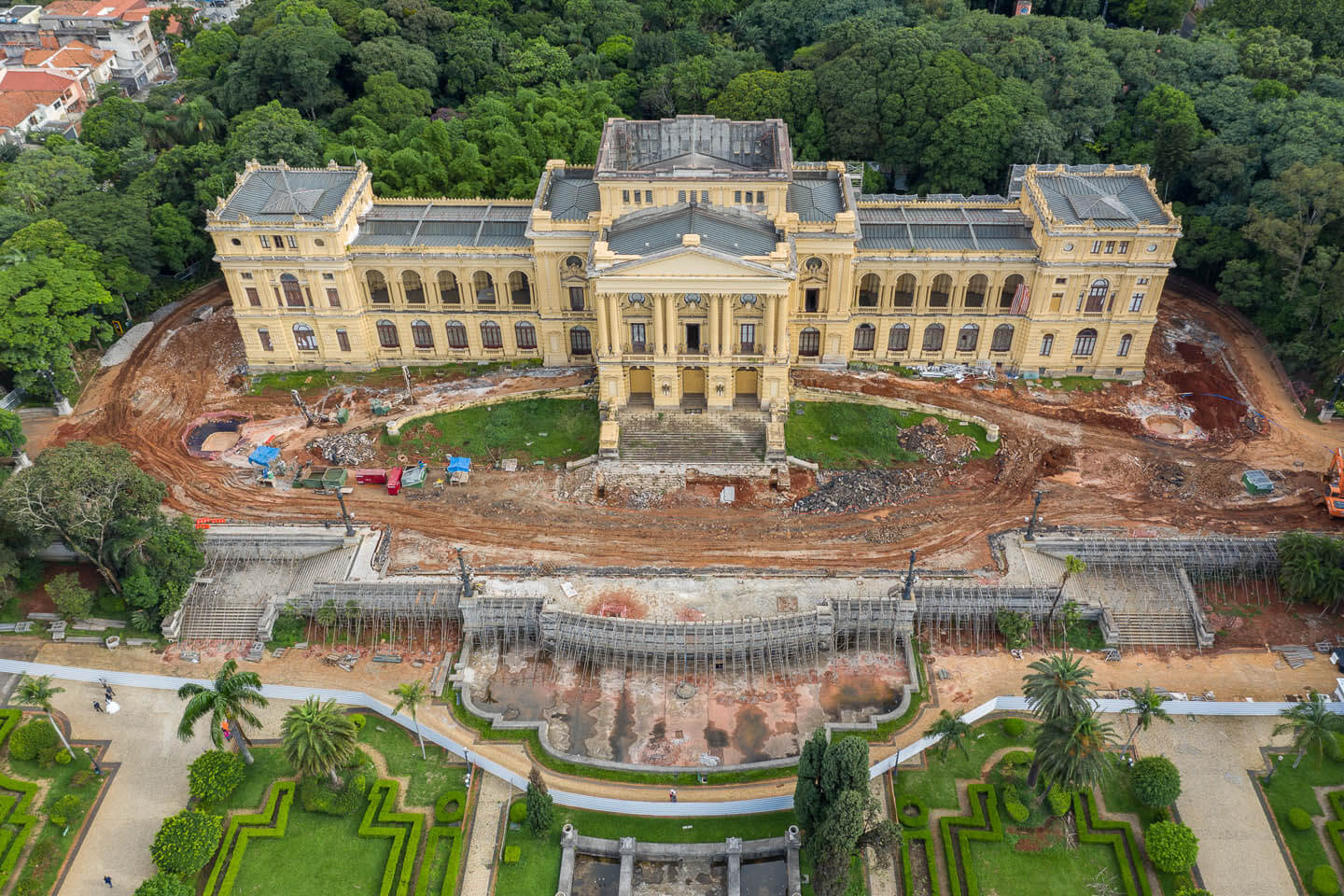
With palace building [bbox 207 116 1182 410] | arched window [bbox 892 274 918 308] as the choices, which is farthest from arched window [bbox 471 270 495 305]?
arched window [bbox 892 274 918 308]

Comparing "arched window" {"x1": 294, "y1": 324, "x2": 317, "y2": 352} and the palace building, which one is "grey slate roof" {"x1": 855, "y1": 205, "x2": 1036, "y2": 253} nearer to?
the palace building

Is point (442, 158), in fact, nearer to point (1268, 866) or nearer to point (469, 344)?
point (469, 344)

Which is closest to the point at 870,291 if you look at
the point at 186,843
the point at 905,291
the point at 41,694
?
the point at 905,291

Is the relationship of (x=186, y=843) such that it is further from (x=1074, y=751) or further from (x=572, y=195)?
(x=572, y=195)

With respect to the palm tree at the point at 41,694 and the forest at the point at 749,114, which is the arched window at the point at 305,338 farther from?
the palm tree at the point at 41,694

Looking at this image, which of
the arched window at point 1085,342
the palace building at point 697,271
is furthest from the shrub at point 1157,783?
the arched window at point 1085,342

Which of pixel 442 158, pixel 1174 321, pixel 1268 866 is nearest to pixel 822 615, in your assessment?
pixel 1268 866

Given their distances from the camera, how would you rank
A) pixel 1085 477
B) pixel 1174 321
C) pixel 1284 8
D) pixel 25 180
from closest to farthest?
pixel 1085 477 → pixel 1174 321 → pixel 25 180 → pixel 1284 8

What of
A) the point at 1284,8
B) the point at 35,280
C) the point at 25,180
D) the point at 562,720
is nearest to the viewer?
the point at 562,720
